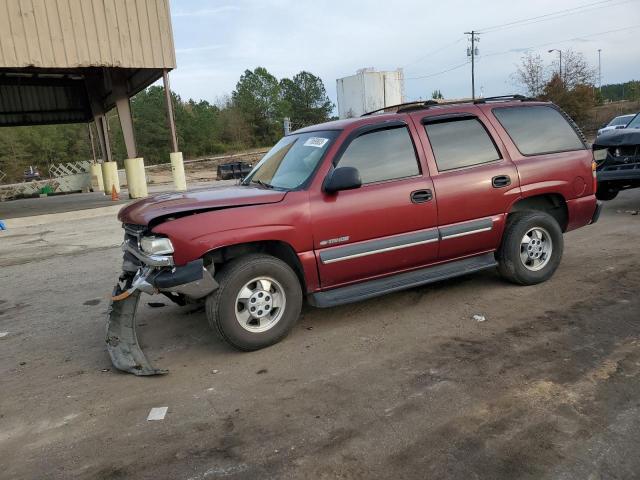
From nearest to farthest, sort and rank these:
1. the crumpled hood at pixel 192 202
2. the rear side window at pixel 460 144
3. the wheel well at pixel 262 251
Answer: the crumpled hood at pixel 192 202, the wheel well at pixel 262 251, the rear side window at pixel 460 144

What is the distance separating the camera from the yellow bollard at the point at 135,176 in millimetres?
17797

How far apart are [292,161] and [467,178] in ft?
5.58

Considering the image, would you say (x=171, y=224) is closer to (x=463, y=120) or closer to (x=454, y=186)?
(x=454, y=186)

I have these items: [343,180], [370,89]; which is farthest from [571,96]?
[343,180]

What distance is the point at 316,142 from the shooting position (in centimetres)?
479

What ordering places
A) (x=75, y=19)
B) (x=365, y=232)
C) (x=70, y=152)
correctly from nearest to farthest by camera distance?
(x=365, y=232) < (x=75, y=19) < (x=70, y=152)

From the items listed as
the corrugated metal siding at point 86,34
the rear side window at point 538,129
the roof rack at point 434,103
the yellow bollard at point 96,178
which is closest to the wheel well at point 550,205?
the rear side window at point 538,129

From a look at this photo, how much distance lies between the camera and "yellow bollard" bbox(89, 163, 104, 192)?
3262 centimetres

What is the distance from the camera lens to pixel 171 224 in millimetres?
3902

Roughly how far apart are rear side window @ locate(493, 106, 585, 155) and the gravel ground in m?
1.45

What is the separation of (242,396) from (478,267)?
2728mm

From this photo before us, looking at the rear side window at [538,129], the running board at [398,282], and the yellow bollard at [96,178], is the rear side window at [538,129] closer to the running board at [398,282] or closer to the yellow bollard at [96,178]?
the running board at [398,282]

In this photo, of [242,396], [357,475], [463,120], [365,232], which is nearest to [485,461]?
[357,475]

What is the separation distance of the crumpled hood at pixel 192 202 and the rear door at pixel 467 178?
1593 millimetres
